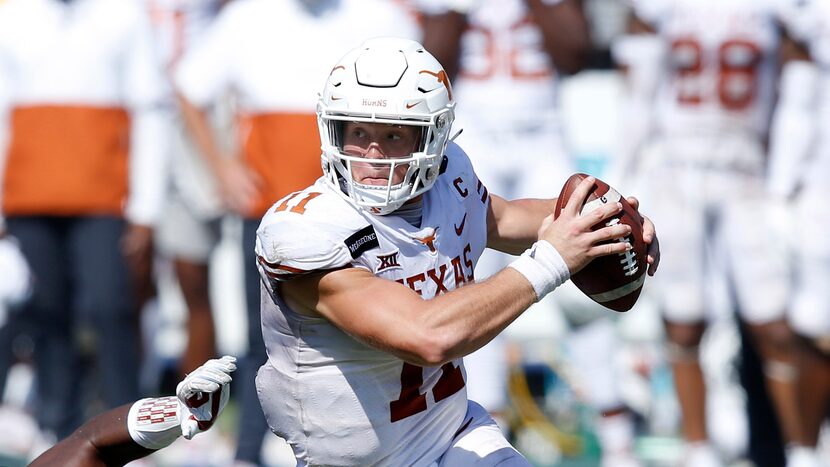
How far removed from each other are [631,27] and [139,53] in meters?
2.12

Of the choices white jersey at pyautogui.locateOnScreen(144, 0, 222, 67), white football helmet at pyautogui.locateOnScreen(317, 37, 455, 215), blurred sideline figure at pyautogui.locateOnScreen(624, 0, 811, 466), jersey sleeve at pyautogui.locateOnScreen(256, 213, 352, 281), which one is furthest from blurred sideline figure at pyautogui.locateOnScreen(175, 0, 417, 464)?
jersey sleeve at pyautogui.locateOnScreen(256, 213, 352, 281)

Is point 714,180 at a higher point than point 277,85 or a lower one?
lower

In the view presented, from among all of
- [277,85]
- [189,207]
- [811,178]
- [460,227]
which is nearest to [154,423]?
[460,227]

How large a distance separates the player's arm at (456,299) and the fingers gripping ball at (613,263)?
7cm

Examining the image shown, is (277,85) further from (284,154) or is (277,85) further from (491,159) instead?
(491,159)

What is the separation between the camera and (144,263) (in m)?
6.26

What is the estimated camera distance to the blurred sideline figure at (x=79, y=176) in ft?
19.9

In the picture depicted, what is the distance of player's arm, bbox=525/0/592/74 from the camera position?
245 inches

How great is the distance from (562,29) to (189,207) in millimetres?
1886

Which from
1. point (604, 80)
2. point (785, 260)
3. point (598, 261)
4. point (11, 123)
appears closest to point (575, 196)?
point (598, 261)

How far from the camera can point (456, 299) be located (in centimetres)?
332

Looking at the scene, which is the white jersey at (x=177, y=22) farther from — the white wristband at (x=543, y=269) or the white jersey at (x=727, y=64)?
the white wristband at (x=543, y=269)

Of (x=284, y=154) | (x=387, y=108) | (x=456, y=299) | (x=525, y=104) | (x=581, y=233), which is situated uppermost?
(x=387, y=108)

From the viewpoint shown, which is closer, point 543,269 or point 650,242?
point 543,269
